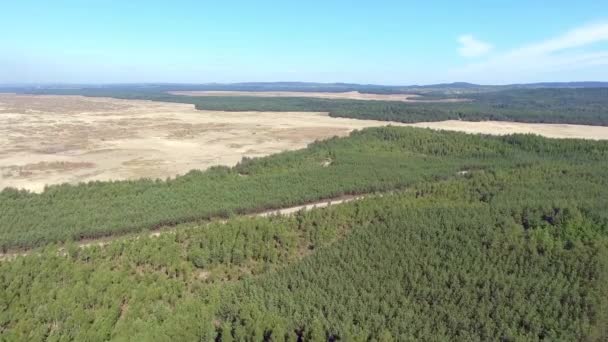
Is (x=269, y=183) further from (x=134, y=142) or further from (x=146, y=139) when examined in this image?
(x=146, y=139)

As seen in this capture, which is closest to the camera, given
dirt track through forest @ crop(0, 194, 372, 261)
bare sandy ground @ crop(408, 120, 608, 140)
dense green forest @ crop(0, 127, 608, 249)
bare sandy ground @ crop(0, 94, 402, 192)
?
dirt track through forest @ crop(0, 194, 372, 261)

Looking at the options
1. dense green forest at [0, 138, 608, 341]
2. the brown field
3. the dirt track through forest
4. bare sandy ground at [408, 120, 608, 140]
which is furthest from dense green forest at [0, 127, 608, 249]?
bare sandy ground at [408, 120, 608, 140]

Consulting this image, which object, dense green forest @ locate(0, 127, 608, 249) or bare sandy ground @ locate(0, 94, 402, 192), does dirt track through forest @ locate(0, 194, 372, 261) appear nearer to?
dense green forest @ locate(0, 127, 608, 249)

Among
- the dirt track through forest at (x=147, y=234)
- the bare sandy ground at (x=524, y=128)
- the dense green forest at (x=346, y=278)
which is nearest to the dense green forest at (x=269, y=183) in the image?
the dirt track through forest at (x=147, y=234)

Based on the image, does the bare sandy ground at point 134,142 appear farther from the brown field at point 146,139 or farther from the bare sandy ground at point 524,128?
the bare sandy ground at point 524,128

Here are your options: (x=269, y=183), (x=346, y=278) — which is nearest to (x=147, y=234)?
(x=346, y=278)

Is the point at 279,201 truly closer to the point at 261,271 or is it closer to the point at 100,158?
the point at 261,271
